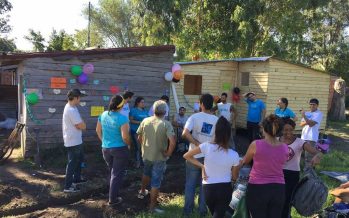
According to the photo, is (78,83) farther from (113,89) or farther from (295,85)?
(295,85)

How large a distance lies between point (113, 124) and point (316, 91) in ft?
39.3

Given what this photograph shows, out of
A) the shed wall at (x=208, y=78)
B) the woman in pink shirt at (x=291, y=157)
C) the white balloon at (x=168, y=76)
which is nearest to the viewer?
the woman in pink shirt at (x=291, y=157)

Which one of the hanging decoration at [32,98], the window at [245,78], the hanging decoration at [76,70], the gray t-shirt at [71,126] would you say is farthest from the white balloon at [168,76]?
the gray t-shirt at [71,126]

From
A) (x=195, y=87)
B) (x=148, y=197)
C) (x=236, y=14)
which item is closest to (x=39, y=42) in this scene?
(x=236, y=14)

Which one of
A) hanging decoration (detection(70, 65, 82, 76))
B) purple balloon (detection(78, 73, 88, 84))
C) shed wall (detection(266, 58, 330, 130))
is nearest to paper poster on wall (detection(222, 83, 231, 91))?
shed wall (detection(266, 58, 330, 130))

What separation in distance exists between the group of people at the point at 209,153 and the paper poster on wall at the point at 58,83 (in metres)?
2.57

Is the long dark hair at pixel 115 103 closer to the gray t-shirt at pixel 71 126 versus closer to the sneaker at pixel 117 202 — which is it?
the gray t-shirt at pixel 71 126

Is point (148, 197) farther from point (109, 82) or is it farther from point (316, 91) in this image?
point (316, 91)

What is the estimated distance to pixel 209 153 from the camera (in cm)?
417

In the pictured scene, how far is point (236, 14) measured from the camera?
18797mm

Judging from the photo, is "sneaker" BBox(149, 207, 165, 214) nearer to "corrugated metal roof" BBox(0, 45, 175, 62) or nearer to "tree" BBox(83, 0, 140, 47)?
"corrugated metal roof" BBox(0, 45, 175, 62)

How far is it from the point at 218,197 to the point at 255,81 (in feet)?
36.1

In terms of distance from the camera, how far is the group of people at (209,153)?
13.1 feet

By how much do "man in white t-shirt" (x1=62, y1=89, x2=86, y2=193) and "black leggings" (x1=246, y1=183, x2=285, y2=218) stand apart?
3735 millimetres
